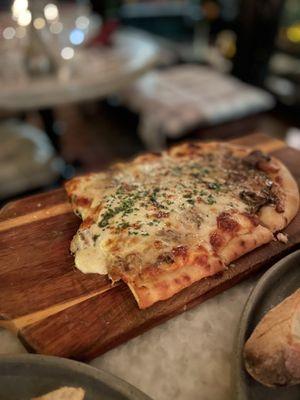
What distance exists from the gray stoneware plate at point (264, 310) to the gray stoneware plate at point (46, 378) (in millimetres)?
222

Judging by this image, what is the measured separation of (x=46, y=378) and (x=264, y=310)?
0.51 metres

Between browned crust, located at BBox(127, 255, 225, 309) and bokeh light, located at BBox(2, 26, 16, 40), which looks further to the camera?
bokeh light, located at BBox(2, 26, 16, 40)

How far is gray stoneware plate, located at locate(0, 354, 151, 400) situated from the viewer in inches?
29.0

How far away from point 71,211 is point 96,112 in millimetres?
3419

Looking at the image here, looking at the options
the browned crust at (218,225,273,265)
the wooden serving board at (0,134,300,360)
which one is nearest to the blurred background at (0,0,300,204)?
the wooden serving board at (0,134,300,360)

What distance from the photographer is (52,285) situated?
94 cm

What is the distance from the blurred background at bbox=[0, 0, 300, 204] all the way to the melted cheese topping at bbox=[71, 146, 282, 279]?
1.02 meters

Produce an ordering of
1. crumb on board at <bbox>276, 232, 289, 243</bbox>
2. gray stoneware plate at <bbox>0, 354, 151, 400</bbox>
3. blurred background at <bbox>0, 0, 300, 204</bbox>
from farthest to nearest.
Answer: blurred background at <bbox>0, 0, 300, 204</bbox> → crumb on board at <bbox>276, 232, 289, 243</bbox> → gray stoneware plate at <bbox>0, 354, 151, 400</bbox>

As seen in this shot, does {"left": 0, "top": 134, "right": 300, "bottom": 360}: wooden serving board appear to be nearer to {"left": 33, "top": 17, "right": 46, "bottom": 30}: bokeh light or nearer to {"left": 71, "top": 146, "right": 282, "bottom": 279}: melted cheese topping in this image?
{"left": 71, "top": 146, "right": 282, "bottom": 279}: melted cheese topping

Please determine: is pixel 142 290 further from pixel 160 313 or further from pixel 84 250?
pixel 84 250

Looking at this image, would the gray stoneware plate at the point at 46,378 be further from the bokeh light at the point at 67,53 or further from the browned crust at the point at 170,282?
the bokeh light at the point at 67,53

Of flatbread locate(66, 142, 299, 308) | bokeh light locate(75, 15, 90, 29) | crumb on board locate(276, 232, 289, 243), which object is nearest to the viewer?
flatbread locate(66, 142, 299, 308)

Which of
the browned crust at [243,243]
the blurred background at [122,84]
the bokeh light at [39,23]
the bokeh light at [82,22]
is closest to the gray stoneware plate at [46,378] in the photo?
the browned crust at [243,243]

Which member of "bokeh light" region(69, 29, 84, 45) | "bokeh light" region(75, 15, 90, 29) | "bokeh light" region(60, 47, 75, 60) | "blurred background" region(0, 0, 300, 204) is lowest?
"blurred background" region(0, 0, 300, 204)
